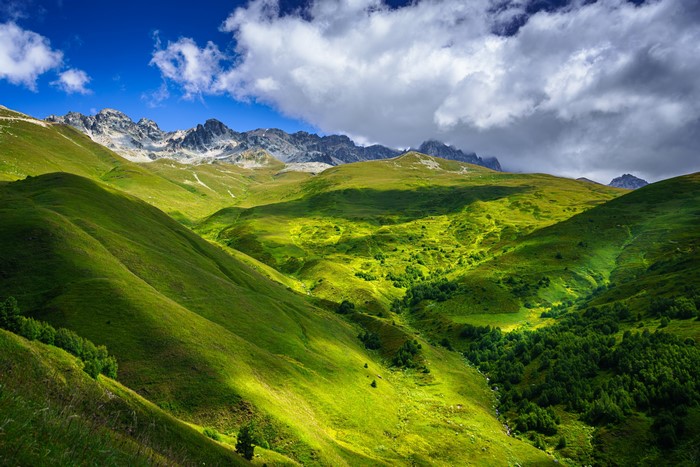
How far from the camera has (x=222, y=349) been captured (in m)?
56.2

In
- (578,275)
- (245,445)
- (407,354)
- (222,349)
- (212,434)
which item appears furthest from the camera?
(578,275)

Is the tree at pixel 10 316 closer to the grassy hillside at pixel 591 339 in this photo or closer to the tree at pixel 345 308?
the grassy hillside at pixel 591 339

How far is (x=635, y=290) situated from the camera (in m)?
130

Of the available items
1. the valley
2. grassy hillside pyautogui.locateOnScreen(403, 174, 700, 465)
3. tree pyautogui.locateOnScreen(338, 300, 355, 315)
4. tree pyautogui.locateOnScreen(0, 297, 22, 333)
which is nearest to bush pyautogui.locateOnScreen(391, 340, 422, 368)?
the valley

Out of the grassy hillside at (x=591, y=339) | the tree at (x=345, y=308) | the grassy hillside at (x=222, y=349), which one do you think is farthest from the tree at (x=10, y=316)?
the tree at (x=345, y=308)

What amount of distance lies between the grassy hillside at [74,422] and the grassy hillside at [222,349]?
1340 cm

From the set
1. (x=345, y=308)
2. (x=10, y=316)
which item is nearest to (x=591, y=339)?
(x=345, y=308)

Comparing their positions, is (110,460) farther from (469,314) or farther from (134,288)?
(469,314)

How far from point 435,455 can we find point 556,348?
60282 millimetres

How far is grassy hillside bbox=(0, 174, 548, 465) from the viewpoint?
46.3 meters

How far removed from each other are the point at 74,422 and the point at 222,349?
43686 mm

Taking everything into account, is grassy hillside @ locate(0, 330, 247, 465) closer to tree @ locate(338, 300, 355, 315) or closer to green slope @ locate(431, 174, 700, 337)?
tree @ locate(338, 300, 355, 315)

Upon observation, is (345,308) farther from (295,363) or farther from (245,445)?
(245,445)

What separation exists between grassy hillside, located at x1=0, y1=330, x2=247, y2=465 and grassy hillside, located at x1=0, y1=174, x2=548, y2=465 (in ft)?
44.0
